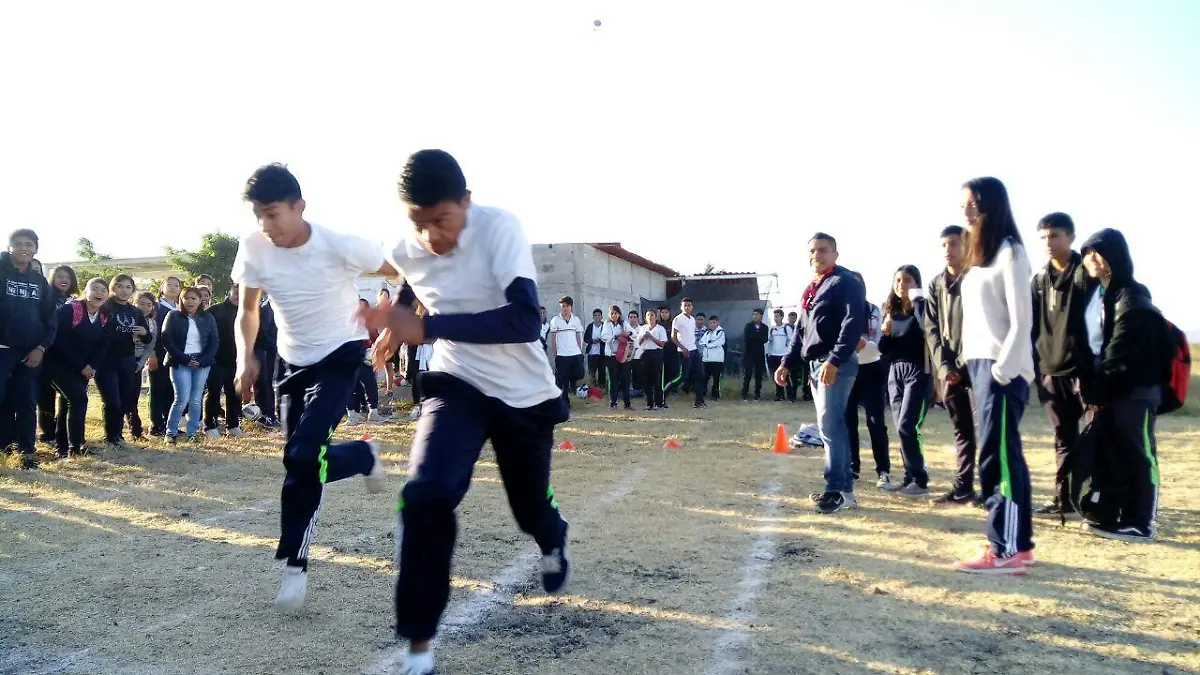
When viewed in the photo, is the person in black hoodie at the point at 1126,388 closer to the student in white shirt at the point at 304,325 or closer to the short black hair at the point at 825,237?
the short black hair at the point at 825,237

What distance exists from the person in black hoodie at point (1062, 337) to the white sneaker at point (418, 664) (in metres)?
4.71

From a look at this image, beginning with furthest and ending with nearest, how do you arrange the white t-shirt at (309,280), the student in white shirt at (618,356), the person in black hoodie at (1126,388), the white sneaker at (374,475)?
the student in white shirt at (618,356) < the person in black hoodie at (1126,388) < the white sneaker at (374,475) < the white t-shirt at (309,280)

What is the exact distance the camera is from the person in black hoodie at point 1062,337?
18.3 feet

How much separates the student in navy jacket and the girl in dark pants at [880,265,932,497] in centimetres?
797

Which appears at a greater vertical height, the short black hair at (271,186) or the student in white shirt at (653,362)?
the short black hair at (271,186)

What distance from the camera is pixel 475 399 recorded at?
3.21 metres

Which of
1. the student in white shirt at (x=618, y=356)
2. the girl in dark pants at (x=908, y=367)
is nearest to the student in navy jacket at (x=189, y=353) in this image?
the student in white shirt at (x=618, y=356)

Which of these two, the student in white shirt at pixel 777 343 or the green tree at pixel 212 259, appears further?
the green tree at pixel 212 259

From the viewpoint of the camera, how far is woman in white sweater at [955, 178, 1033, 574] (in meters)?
4.29

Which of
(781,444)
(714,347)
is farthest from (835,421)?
(714,347)

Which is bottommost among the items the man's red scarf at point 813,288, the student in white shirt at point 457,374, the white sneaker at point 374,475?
the white sneaker at point 374,475

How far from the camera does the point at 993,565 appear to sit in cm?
→ 443

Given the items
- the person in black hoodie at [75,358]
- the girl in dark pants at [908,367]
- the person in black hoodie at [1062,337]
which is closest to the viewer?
the person in black hoodie at [1062,337]

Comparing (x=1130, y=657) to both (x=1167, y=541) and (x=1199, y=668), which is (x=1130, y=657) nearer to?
(x=1199, y=668)
